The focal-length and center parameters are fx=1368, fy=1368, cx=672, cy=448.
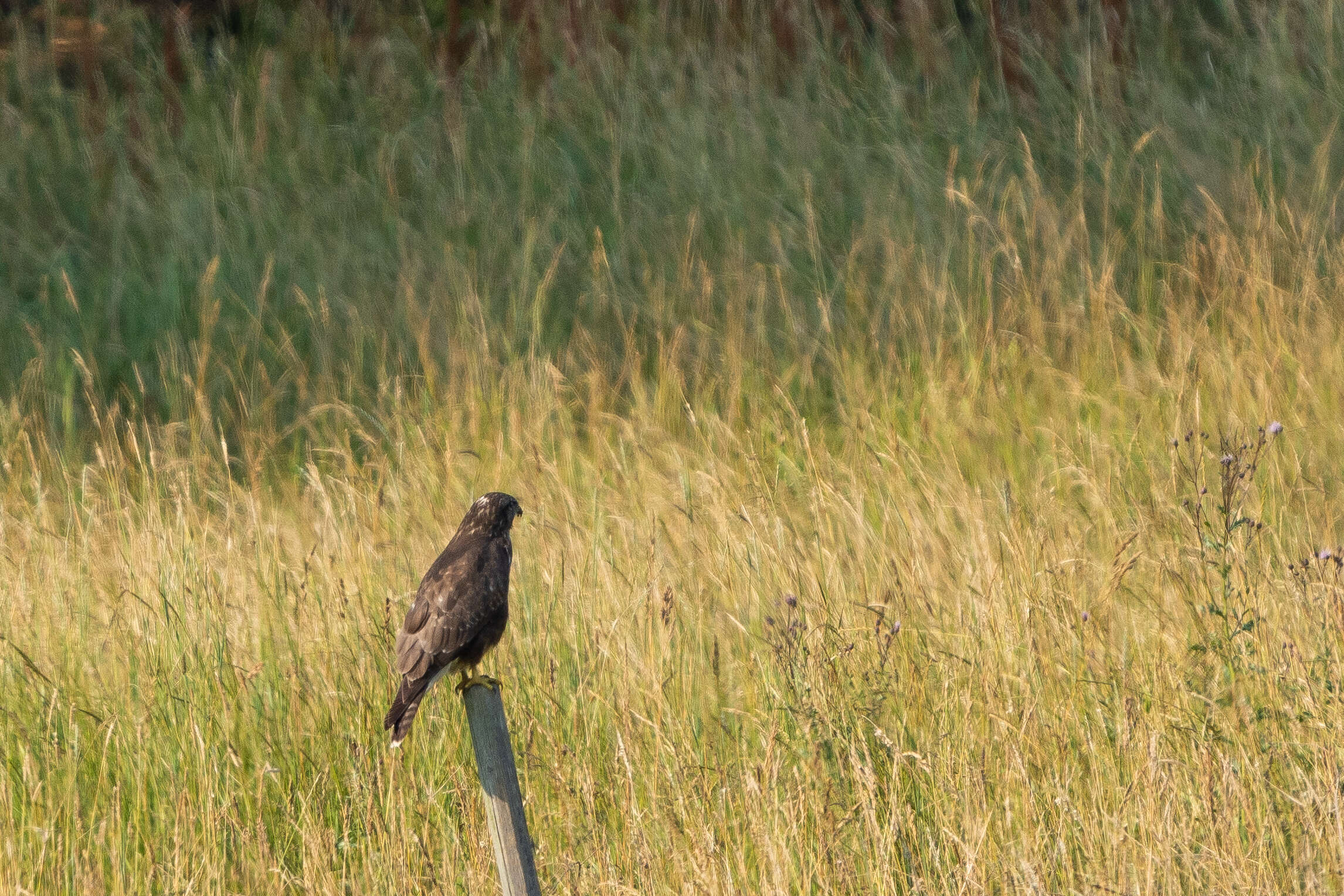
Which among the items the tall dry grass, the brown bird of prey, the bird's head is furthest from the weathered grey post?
the bird's head

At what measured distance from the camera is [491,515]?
316 centimetres

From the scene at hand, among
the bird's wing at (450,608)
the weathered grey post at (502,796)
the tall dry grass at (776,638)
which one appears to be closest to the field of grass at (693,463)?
the tall dry grass at (776,638)

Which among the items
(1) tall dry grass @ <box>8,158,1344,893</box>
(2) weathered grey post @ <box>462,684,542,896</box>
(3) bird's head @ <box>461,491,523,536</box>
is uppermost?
(3) bird's head @ <box>461,491,523,536</box>

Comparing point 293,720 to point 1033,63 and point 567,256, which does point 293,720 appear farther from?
point 1033,63

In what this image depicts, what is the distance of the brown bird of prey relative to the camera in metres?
2.88

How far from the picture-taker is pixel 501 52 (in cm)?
890

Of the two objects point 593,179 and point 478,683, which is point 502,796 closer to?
point 478,683

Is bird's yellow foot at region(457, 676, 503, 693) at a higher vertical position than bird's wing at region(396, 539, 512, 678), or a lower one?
lower

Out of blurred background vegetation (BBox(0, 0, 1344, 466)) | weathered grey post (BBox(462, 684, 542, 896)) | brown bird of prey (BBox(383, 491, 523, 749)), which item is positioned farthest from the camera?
blurred background vegetation (BBox(0, 0, 1344, 466))

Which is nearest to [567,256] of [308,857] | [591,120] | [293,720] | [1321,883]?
[591,120]

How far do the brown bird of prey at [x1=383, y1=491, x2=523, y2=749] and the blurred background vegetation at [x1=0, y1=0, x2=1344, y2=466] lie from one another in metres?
2.47

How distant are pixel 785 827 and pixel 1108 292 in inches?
133

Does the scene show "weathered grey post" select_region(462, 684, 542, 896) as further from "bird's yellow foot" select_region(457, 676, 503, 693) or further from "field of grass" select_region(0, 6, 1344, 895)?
"field of grass" select_region(0, 6, 1344, 895)

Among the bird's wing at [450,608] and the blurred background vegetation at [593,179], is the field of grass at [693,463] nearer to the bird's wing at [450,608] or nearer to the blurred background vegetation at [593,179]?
the blurred background vegetation at [593,179]
